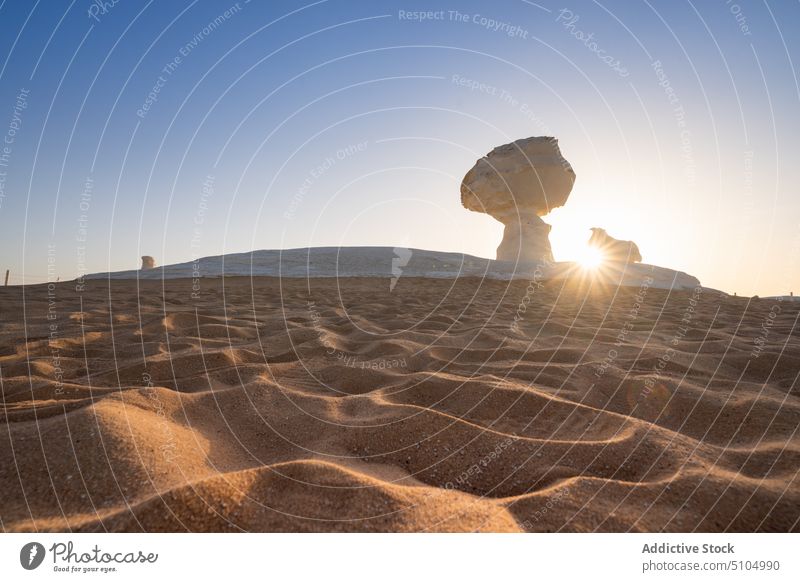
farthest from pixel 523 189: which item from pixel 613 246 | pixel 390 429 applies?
pixel 390 429

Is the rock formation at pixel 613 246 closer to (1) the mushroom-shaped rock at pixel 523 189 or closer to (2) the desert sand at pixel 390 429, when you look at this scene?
(1) the mushroom-shaped rock at pixel 523 189

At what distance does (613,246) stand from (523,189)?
5825mm

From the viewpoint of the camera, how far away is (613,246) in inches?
792

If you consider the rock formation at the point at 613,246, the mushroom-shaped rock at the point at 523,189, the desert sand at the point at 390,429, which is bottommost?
the desert sand at the point at 390,429

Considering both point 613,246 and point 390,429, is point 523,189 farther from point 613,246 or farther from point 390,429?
point 390,429

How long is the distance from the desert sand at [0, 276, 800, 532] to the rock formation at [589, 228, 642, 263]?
16.2 metres

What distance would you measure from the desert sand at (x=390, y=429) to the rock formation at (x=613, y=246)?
16.2 m

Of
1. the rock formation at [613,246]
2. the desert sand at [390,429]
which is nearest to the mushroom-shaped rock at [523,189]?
the rock formation at [613,246]

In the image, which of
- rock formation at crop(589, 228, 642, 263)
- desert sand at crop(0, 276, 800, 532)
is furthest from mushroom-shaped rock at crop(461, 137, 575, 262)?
desert sand at crop(0, 276, 800, 532)

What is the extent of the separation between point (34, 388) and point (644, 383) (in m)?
3.88

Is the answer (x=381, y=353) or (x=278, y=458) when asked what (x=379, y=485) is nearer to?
(x=278, y=458)

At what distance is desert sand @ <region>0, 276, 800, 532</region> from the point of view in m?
1.30

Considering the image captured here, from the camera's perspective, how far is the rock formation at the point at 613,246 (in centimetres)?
1959

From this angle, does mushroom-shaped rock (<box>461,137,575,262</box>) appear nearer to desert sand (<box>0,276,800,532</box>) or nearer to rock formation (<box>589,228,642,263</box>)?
rock formation (<box>589,228,642,263</box>)
